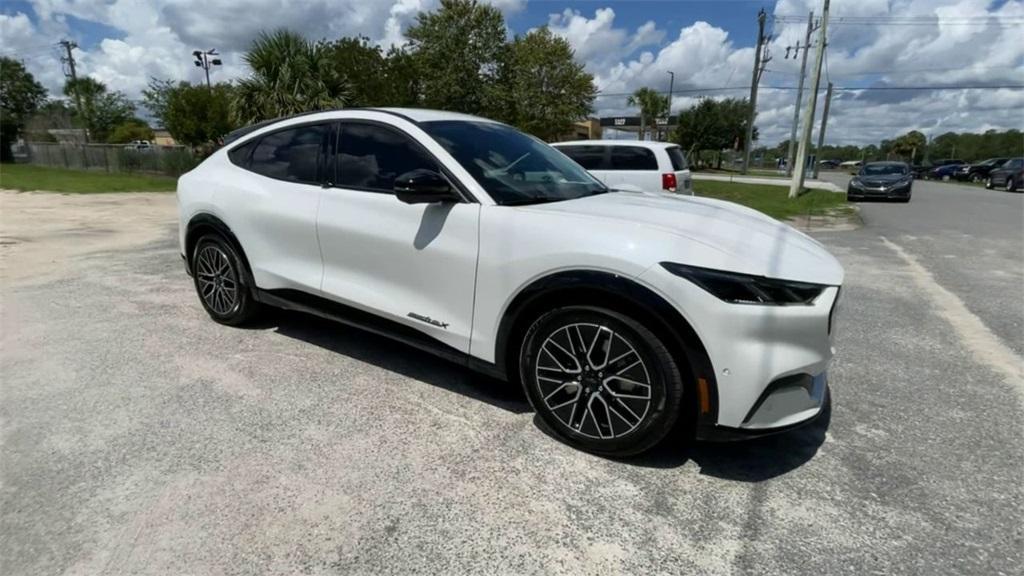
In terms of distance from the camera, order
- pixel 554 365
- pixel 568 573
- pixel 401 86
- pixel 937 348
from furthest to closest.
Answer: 1. pixel 401 86
2. pixel 937 348
3. pixel 554 365
4. pixel 568 573

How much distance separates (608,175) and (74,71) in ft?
208

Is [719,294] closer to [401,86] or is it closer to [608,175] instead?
[608,175]

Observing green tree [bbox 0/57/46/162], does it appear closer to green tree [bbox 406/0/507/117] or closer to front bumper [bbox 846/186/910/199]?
green tree [bbox 406/0/507/117]

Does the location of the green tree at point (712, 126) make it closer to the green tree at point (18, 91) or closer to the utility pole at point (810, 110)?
the utility pole at point (810, 110)

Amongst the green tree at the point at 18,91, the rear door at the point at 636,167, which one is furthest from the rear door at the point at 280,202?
the green tree at the point at 18,91

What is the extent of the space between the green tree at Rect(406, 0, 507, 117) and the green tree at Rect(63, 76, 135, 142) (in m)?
44.3

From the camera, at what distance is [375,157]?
3326mm

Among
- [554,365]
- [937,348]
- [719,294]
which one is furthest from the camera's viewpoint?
[937,348]

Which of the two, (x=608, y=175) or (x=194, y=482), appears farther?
(x=608, y=175)

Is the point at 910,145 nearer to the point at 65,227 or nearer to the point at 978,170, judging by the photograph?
the point at 978,170

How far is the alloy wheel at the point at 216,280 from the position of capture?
4.20 meters

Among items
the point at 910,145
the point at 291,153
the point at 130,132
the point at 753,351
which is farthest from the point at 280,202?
the point at 910,145

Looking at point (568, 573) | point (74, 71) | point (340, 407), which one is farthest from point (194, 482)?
point (74, 71)

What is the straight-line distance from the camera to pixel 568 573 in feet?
6.38
